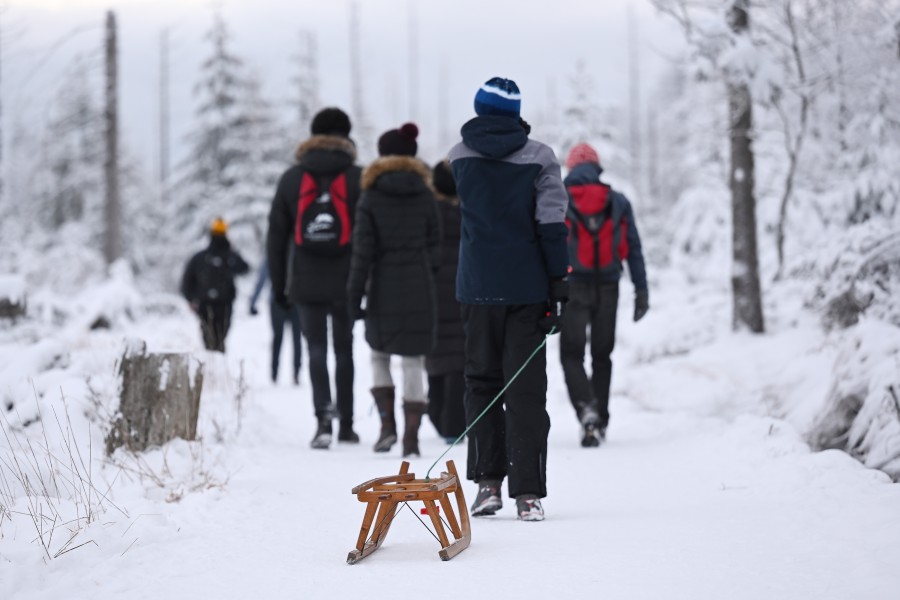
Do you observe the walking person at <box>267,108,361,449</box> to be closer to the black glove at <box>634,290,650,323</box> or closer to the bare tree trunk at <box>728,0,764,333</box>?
the black glove at <box>634,290,650,323</box>

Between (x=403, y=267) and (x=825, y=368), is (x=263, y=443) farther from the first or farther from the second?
(x=825, y=368)

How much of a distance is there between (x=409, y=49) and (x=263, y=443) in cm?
5549

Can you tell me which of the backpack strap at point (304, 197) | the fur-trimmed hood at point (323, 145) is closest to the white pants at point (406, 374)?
the backpack strap at point (304, 197)

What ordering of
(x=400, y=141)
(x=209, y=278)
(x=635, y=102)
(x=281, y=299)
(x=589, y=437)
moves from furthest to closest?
(x=635, y=102) < (x=209, y=278) < (x=281, y=299) < (x=589, y=437) < (x=400, y=141)

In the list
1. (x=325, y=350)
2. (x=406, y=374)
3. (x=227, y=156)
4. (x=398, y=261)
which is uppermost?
(x=227, y=156)

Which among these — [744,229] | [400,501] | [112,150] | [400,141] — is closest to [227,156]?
[112,150]

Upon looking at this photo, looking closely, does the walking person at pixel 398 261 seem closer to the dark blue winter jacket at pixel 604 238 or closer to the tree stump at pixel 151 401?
the dark blue winter jacket at pixel 604 238

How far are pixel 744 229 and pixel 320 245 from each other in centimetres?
637

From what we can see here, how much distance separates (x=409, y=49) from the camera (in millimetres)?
60219

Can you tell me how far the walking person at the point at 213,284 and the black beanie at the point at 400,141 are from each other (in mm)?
5405

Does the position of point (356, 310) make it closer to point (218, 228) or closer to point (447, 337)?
point (447, 337)

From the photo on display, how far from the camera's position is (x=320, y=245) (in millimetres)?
7664

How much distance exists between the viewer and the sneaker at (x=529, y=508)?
4738mm

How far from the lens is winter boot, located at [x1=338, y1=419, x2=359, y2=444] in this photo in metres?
7.96
